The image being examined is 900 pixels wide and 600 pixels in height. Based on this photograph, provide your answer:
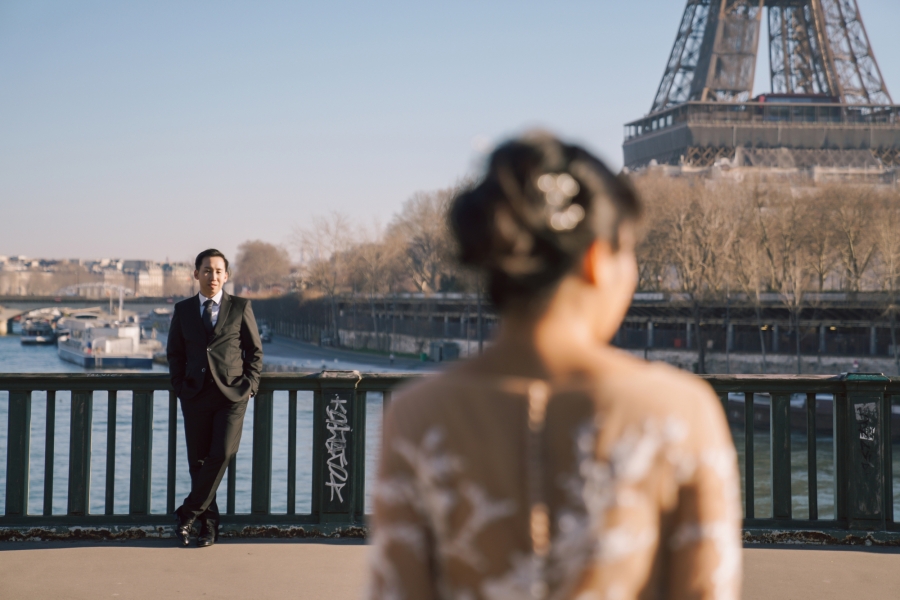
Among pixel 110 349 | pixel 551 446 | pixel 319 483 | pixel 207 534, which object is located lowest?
pixel 110 349

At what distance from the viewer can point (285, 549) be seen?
476 centimetres

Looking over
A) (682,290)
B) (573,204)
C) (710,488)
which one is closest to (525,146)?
(573,204)

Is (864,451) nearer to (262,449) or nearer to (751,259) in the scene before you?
(262,449)

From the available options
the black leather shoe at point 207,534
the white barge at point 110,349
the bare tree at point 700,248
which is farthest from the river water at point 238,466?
the white barge at point 110,349

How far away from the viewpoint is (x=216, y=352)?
4820 millimetres

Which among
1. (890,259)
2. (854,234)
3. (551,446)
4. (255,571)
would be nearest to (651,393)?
(551,446)

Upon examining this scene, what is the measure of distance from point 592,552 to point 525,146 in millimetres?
576

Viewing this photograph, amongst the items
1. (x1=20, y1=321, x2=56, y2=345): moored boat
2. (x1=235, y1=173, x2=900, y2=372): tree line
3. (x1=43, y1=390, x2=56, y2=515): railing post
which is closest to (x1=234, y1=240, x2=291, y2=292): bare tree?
(x1=20, y1=321, x2=56, y2=345): moored boat

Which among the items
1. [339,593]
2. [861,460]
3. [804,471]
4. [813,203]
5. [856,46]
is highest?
[856,46]

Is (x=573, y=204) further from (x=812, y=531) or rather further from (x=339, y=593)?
(x=812, y=531)

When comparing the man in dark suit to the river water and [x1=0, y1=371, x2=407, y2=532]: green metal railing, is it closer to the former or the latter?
[x1=0, y1=371, x2=407, y2=532]: green metal railing

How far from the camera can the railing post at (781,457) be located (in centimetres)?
501

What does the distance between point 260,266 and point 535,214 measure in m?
157

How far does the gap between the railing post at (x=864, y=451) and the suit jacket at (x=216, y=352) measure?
309cm
